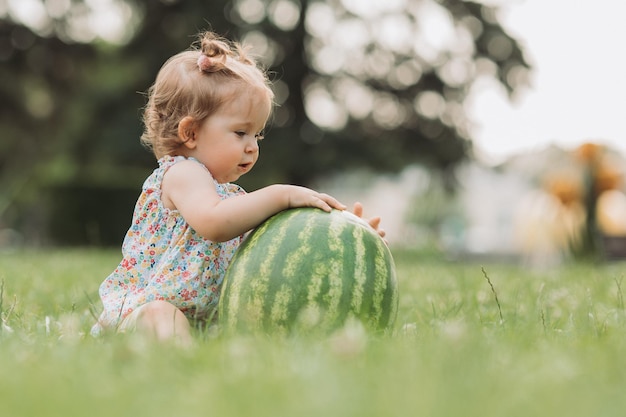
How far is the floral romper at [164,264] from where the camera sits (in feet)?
11.6

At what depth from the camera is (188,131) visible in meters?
3.77

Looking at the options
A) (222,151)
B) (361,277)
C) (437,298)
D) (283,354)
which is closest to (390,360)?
(283,354)

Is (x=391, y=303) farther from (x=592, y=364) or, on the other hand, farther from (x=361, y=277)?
(x=592, y=364)

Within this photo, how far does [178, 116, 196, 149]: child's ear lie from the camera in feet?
12.2

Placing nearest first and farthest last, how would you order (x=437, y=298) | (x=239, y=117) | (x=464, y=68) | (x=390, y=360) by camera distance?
(x=390, y=360) < (x=239, y=117) < (x=437, y=298) < (x=464, y=68)

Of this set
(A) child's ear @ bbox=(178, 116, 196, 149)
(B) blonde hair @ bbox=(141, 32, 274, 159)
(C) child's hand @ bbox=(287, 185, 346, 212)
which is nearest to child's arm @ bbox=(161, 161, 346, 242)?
(C) child's hand @ bbox=(287, 185, 346, 212)

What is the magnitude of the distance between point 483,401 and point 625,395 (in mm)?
457

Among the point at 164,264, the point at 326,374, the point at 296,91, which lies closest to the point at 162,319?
the point at 164,264

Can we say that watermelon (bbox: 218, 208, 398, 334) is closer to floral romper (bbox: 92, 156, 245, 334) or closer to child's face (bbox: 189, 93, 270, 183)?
floral romper (bbox: 92, 156, 245, 334)

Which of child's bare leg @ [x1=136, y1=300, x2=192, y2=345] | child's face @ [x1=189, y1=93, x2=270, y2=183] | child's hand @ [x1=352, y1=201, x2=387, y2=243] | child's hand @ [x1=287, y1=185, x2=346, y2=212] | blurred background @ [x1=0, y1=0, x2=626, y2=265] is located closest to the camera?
child's bare leg @ [x1=136, y1=300, x2=192, y2=345]

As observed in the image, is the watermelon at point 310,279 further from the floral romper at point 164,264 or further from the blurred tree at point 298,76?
the blurred tree at point 298,76

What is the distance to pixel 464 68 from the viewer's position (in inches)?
850

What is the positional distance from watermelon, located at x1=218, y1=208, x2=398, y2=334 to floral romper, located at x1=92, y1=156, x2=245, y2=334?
13.4 inches

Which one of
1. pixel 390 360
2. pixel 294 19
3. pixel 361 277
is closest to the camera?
pixel 390 360
